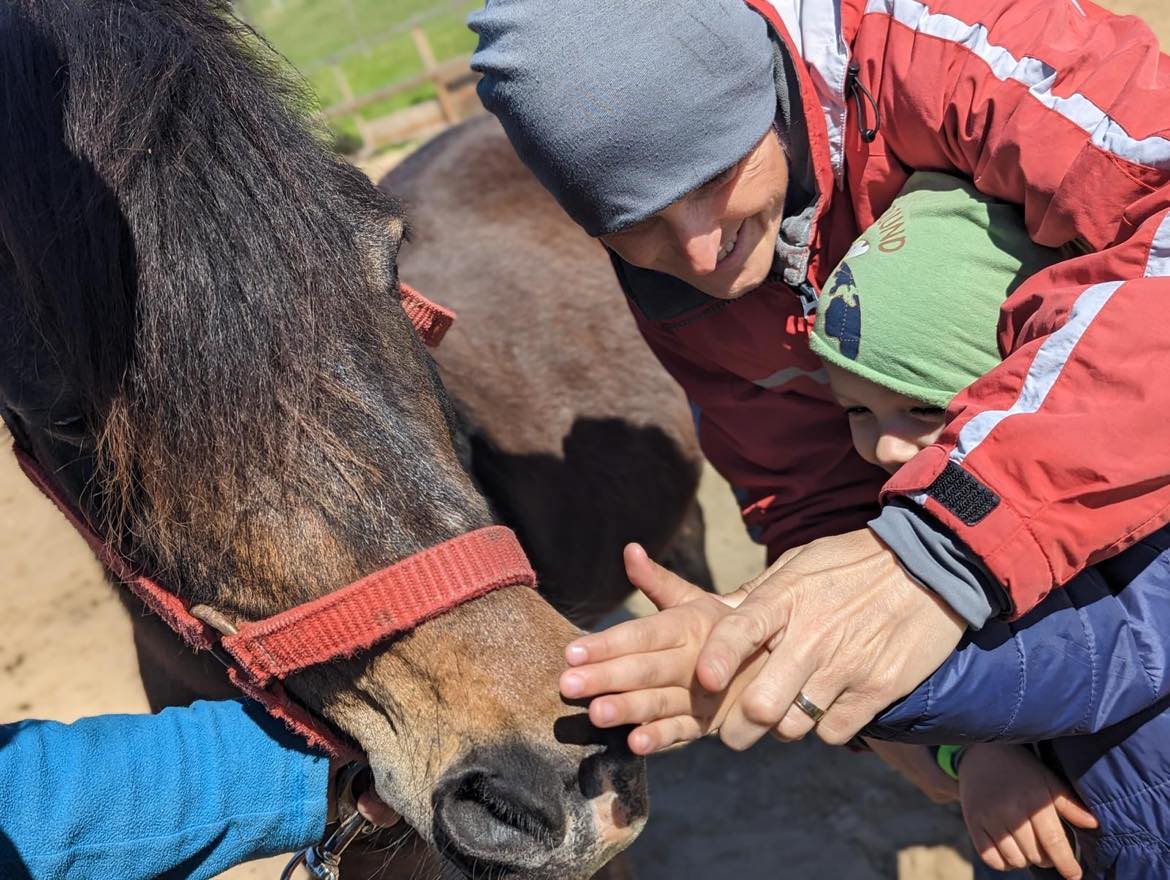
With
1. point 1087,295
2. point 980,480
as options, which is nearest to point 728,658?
point 980,480

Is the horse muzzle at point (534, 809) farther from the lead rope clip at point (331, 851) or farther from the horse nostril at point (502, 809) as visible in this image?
the lead rope clip at point (331, 851)

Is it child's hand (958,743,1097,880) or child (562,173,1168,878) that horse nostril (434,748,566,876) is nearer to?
child (562,173,1168,878)

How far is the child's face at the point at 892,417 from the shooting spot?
1534 millimetres

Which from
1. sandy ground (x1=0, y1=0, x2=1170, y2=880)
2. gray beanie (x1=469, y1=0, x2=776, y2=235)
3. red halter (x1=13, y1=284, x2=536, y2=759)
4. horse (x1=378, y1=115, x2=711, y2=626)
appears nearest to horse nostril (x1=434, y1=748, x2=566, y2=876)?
red halter (x1=13, y1=284, x2=536, y2=759)

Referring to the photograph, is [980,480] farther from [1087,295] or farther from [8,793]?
[8,793]

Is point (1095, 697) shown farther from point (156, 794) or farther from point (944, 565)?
point (156, 794)

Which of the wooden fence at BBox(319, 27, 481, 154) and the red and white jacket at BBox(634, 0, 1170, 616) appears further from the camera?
the wooden fence at BBox(319, 27, 481, 154)

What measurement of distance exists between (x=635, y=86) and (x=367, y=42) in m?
22.9

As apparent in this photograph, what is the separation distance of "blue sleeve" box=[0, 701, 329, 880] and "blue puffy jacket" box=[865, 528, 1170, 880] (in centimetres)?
84

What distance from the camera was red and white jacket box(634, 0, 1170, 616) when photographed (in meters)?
1.13

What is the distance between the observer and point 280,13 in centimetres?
3550

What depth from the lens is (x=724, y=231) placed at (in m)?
1.61

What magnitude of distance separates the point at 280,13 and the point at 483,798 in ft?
128

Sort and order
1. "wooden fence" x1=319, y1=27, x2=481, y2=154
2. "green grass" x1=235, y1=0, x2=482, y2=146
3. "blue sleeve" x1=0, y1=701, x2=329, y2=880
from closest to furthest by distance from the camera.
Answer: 1. "blue sleeve" x1=0, y1=701, x2=329, y2=880
2. "wooden fence" x1=319, y1=27, x2=481, y2=154
3. "green grass" x1=235, y1=0, x2=482, y2=146
